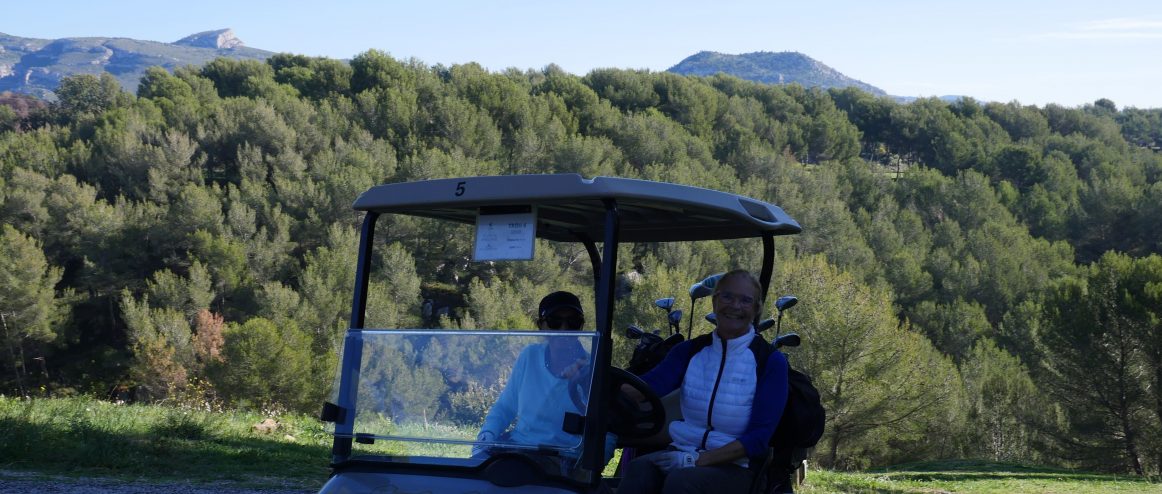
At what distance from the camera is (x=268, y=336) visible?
51031 mm

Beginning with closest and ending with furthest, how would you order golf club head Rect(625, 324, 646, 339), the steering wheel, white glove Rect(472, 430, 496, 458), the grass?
1. white glove Rect(472, 430, 496, 458)
2. the steering wheel
3. golf club head Rect(625, 324, 646, 339)
4. the grass

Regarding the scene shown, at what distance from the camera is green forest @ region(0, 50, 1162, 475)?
128ft

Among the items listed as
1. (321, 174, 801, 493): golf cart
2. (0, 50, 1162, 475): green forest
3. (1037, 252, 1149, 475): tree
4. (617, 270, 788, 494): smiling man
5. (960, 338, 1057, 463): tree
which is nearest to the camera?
(321, 174, 801, 493): golf cart

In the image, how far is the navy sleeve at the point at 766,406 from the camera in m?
4.08

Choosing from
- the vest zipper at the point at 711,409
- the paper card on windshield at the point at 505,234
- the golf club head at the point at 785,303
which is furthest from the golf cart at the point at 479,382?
the golf club head at the point at 785,303

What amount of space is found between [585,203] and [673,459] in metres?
1.08

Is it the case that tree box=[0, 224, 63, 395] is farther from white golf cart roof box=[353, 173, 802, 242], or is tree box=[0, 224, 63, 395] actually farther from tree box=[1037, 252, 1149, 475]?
white golf cart roof box=[353, 173, 802, 242]

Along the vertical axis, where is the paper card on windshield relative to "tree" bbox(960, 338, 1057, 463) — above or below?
above

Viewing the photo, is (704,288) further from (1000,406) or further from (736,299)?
(1000,406)

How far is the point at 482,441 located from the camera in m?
3.69

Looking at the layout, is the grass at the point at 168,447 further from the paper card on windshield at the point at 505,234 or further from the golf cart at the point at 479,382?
the paper card on windshield at the point at 505,234

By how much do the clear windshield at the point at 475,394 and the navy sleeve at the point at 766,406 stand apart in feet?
2.78

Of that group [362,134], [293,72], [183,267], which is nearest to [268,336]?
[183,267]

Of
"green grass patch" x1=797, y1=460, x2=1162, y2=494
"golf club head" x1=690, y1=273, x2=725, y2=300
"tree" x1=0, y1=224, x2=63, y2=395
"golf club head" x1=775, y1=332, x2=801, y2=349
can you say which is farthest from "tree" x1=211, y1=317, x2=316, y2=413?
"golf club head" x1=775, y1=332, x2=801, y2=349
